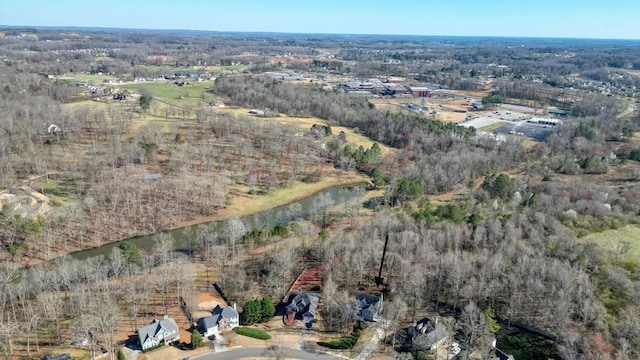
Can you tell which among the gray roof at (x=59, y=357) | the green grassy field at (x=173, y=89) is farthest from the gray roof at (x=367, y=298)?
the green grassy field at (x=173, y=89)

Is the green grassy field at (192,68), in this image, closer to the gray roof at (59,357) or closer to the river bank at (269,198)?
the river bank at (269,198)

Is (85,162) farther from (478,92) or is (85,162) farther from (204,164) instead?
(478,92)

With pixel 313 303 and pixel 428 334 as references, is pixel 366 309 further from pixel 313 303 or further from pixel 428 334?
pixel 428 334

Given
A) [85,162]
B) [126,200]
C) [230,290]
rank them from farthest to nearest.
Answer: [85,162]
[126,200]
[230,290]

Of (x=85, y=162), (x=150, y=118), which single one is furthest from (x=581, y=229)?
(x=150, y=118)

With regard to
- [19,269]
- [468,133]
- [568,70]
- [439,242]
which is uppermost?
[568,70]

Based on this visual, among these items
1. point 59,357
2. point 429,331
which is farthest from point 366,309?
point 59,357

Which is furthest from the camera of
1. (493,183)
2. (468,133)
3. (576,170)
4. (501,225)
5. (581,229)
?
(468,133)
